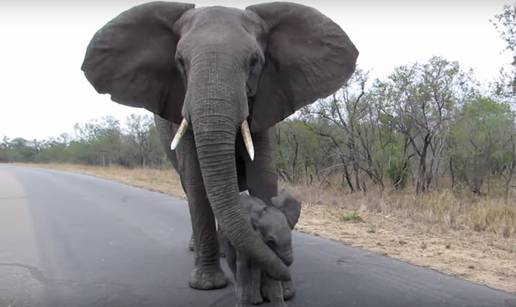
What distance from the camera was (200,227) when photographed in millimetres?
5074

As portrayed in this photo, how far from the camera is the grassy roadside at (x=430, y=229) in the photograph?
607cm

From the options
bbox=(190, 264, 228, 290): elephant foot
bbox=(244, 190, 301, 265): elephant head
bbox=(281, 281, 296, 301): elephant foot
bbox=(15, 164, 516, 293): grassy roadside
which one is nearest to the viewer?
bbox=(244, 190, 301, 265): elephant head

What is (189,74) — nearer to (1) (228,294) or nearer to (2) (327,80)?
(2) (327,80)

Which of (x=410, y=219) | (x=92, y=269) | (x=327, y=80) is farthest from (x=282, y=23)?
(x=410, y=219)

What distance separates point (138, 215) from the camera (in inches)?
405

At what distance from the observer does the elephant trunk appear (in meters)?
3.71

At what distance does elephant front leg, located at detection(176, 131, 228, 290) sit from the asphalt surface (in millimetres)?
145

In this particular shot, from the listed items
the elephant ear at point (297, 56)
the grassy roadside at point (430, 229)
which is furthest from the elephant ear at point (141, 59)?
the grassy roadside at point (430, 229)

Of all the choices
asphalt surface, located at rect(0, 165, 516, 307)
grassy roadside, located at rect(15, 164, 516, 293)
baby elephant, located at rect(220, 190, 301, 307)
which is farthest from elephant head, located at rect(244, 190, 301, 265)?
grassy roadside, located at rect(15, 164, 516, 293)

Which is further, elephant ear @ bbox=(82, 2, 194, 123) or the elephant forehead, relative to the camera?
elephant ear @ bbox=(82, 2, 194, 123)

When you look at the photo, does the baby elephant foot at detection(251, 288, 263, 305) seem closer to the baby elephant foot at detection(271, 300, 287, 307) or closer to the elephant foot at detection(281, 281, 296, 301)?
the baby elephant foot at detection(271, 300, 287, 307)

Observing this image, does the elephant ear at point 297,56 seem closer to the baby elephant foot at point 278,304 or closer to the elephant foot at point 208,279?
the elephant foot at point 208,279

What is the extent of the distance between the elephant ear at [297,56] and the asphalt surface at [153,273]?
65.6 inches

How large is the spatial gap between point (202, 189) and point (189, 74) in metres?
1.33
